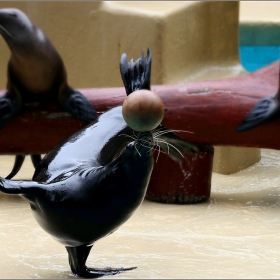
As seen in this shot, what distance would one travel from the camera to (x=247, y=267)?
2947 mm

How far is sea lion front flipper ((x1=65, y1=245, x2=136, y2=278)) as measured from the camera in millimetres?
2657

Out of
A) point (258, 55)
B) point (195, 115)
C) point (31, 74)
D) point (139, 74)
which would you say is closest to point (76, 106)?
point (31, 74)

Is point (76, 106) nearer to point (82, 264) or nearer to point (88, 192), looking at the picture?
point (82, 264)

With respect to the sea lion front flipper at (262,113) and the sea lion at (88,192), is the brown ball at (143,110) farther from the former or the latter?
the sea lion front flipper at (262,113)

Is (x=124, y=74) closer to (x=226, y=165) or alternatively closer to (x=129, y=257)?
(x=129, y=257)

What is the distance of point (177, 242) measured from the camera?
3.47 m

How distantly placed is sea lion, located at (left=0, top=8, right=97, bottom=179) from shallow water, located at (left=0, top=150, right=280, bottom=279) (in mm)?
679

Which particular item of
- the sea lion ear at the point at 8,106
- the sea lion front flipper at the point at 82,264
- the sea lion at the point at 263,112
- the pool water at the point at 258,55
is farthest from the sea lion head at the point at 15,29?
the pool water at the point at 258,55

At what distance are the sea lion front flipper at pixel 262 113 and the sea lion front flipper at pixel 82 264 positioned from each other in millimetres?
1747

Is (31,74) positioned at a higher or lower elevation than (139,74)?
lower

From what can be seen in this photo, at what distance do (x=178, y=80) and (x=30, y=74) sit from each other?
219cm

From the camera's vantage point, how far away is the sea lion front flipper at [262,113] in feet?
13.6

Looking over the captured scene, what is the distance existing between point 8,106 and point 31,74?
0.85 ft

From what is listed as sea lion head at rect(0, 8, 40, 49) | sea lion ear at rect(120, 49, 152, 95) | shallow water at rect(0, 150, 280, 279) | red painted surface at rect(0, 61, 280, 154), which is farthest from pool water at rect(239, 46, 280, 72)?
sea lion ear at rect(120, 49, 152, 95)
